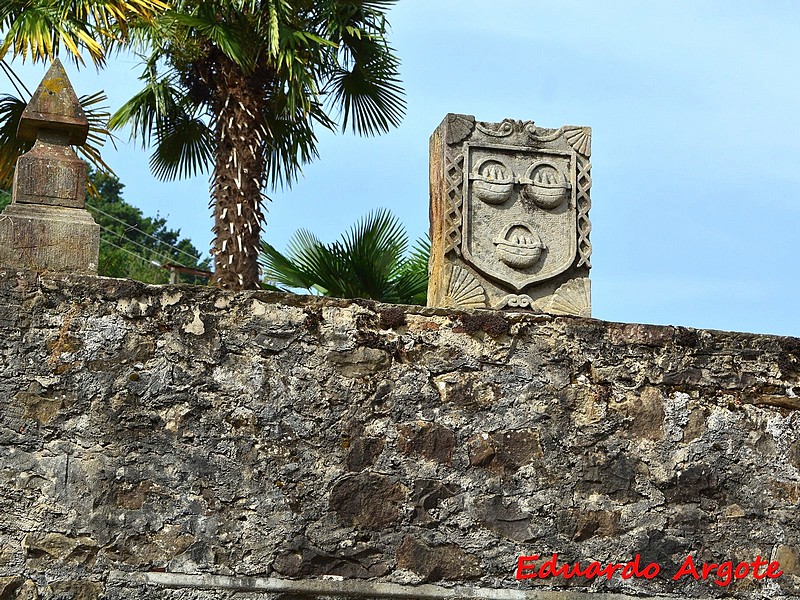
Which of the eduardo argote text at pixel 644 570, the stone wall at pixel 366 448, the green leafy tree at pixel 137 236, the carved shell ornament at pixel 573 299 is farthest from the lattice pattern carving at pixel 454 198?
the green leafy tree at pixel 137 236

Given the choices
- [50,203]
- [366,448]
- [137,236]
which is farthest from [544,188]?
[137,236]

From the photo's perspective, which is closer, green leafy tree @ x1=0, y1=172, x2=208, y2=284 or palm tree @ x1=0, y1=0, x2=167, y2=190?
palm tree @ x1=0, y1=0, x2=167, y2=190

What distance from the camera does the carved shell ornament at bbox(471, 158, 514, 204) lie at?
4781 mm

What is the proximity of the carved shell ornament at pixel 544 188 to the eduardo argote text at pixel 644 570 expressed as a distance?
53.3 inches

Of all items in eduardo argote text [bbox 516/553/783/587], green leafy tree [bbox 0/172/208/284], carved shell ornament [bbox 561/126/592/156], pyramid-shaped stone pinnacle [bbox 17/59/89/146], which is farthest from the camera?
green leafy tree [bbox 0/172/208/284]

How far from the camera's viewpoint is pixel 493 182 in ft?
15.7

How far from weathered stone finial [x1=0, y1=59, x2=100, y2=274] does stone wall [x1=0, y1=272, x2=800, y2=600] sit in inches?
4.2

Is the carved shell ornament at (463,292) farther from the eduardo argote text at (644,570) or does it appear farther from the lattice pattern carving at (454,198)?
the eduardo argote text at (644,570)

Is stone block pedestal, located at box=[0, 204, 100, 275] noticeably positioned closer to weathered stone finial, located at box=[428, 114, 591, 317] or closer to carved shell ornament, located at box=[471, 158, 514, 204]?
weathered stone finial, located at box=[428, 114, 591, 317]

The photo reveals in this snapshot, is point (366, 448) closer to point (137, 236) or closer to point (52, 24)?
point (52, 24)

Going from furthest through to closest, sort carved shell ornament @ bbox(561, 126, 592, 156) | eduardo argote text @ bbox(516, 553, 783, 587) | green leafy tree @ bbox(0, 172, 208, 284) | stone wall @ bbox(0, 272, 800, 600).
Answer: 1. green leafy tree @ bbox(0, 172, 208, 284)
2. carved shell ornament @ bbox(561, 126, 592, 156)
3. eduardo argote text @ bbox(516, 553, 783, 587)
4. stone wall @ bbox(0, 272, 800, 600)

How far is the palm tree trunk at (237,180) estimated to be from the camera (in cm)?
920

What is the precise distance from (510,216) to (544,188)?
0.58 feet

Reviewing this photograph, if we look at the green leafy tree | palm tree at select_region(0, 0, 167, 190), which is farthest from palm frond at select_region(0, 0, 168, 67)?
the green leafy tree
